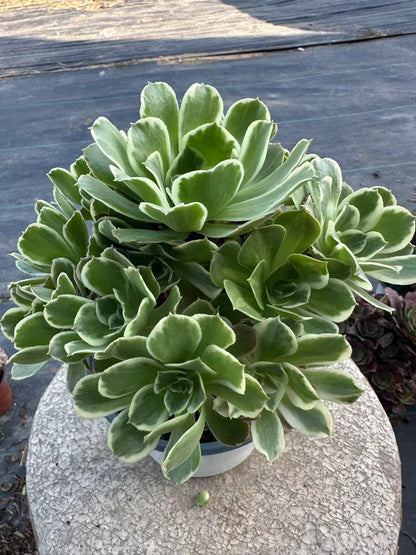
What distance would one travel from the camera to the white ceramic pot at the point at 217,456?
731mm

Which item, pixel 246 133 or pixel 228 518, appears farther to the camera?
pixel 228 518

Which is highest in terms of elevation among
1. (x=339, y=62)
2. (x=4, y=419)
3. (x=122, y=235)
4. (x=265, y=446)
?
(x=122, y=235)

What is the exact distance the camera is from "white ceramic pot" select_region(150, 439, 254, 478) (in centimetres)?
73

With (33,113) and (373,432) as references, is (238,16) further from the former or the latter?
(373,432)

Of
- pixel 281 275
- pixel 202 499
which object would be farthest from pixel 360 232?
pixel 202 499

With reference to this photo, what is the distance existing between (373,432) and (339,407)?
0.08 m

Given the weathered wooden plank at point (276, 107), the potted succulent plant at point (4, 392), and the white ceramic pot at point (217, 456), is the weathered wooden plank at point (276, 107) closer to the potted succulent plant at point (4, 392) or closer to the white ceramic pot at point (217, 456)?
the potted succulent plant at point (4, 392)

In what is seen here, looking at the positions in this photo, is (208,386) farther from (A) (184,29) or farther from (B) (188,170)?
(A) (184,29)

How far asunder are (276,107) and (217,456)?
101 inches

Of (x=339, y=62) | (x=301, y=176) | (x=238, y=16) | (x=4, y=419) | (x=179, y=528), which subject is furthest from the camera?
(x=238, y=16)

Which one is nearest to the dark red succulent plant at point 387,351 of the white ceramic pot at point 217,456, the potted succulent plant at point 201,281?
the white ceramic pot at point 217,456

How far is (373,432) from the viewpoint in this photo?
96cm

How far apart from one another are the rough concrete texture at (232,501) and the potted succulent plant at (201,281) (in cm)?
26

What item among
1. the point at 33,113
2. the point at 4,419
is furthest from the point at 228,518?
the point at 33,113
